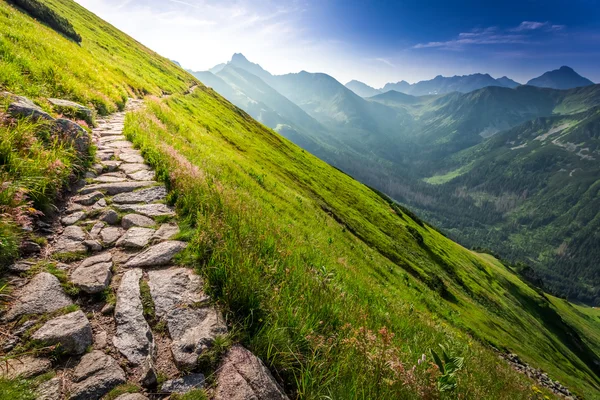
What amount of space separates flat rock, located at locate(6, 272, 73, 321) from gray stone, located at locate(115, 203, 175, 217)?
272 cm

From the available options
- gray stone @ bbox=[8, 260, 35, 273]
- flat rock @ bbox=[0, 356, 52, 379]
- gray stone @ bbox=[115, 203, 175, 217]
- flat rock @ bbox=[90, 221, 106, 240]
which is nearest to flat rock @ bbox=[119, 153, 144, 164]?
gray stone @ bbox=[115, 203, 175, 217]

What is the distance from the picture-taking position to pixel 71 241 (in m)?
5.30

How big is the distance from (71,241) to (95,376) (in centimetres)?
331

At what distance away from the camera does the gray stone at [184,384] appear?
10.5 ft

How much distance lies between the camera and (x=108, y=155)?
984 centimetres

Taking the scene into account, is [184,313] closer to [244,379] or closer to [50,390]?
[244,379]

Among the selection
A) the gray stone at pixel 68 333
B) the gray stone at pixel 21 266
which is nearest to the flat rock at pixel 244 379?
the gray stone at pixel 68 333

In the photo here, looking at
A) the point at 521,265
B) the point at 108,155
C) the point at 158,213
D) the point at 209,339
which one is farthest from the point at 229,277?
the point at 521,265

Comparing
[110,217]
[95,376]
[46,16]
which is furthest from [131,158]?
[46,16]

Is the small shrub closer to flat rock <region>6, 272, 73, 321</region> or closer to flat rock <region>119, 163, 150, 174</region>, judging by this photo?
flat rock <region>119, 163, 150, 174</region>

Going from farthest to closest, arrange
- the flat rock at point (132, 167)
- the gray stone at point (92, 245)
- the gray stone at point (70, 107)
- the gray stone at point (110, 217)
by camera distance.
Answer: the gray stone at point (70, 107)
the flat rock at point (132, 167)
the gray stone at point (110, 217)
the gray stone at point (92, 245)

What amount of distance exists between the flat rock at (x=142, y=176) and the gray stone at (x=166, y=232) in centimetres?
308

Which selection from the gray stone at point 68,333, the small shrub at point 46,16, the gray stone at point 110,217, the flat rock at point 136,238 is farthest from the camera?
the small shrub at point 46,16

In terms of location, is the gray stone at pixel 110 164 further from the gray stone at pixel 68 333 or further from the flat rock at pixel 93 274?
the gray stone at pixel 68 333
